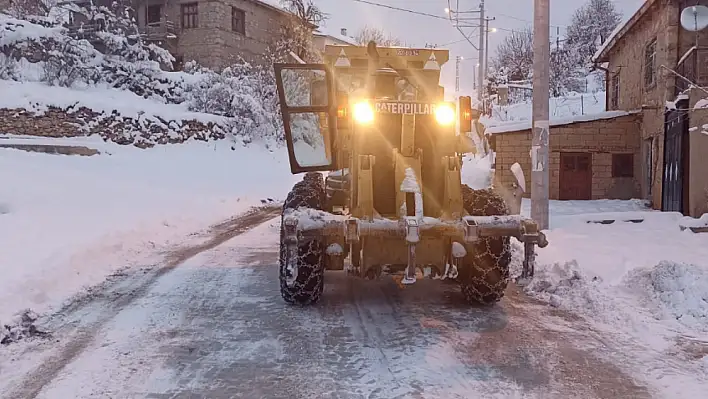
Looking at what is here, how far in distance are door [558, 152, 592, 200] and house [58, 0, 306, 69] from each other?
22.2 metres

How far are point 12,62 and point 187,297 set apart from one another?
21.0m

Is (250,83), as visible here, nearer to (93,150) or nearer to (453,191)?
(93,150)

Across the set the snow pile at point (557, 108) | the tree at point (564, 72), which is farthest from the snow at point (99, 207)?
the tree at point (564, 72)

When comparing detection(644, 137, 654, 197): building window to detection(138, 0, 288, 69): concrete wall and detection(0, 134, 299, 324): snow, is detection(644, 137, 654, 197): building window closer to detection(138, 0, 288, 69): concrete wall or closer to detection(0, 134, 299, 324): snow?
detection(0, 134, 299, 324): snow

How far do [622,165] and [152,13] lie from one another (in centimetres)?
2889

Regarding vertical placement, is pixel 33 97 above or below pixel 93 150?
above

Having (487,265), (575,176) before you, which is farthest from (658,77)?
(487,265)

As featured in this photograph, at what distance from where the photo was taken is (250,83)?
31719 millimetres

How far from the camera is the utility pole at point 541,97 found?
10820mm

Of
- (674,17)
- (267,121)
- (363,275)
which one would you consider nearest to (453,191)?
(363,275)

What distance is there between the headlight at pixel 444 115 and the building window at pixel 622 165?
1471 centimetres

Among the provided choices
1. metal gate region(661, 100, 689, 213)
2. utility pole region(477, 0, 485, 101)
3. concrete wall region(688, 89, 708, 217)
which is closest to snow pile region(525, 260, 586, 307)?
concrete wall region(688, 89, 708, 217)

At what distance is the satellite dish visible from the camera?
48.4 ft

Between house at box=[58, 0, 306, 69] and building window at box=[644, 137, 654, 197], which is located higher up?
house at box=[58, 0, 306, 69]
